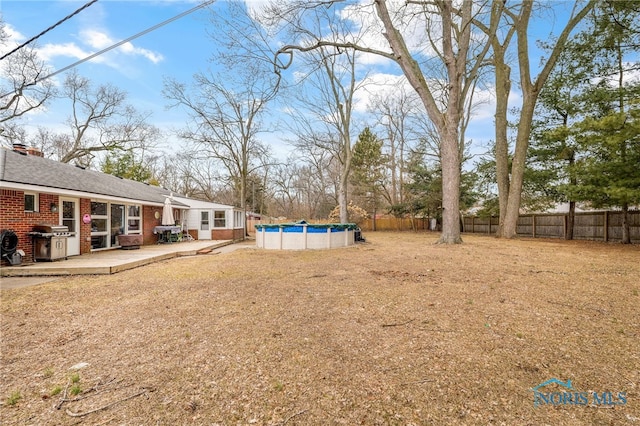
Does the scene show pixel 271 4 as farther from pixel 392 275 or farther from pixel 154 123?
pixel 154 123

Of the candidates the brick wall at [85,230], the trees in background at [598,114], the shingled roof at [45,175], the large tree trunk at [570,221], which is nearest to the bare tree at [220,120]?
the shingled roof at [45,175]

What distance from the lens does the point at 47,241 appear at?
7875 millimetres

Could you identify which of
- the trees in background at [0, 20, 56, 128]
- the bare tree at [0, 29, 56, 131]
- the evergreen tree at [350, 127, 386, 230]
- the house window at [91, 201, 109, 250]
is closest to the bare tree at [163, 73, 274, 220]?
the bare tree at [0, 29, 56, 131]

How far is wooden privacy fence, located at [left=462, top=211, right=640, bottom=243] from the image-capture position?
12.2 meters

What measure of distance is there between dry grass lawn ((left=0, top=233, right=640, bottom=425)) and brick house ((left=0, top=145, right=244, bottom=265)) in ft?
11.6

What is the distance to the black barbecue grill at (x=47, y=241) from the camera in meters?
7.82

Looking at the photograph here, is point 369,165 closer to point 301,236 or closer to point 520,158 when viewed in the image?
point 520,158

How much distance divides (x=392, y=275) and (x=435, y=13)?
1057 cm

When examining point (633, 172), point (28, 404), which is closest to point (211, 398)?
point (28, 404)

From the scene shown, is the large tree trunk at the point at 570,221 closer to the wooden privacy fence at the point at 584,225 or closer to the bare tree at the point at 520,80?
the wooden privacy fence at the point at 584,225

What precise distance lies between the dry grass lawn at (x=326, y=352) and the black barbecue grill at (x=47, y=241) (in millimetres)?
3283

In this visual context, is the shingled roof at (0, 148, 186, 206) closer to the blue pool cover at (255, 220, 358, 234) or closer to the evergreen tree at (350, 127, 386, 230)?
the blue pool cover at (255, 220, 358, 234)

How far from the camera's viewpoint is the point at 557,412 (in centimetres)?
180

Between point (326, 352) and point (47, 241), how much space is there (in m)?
8.86
